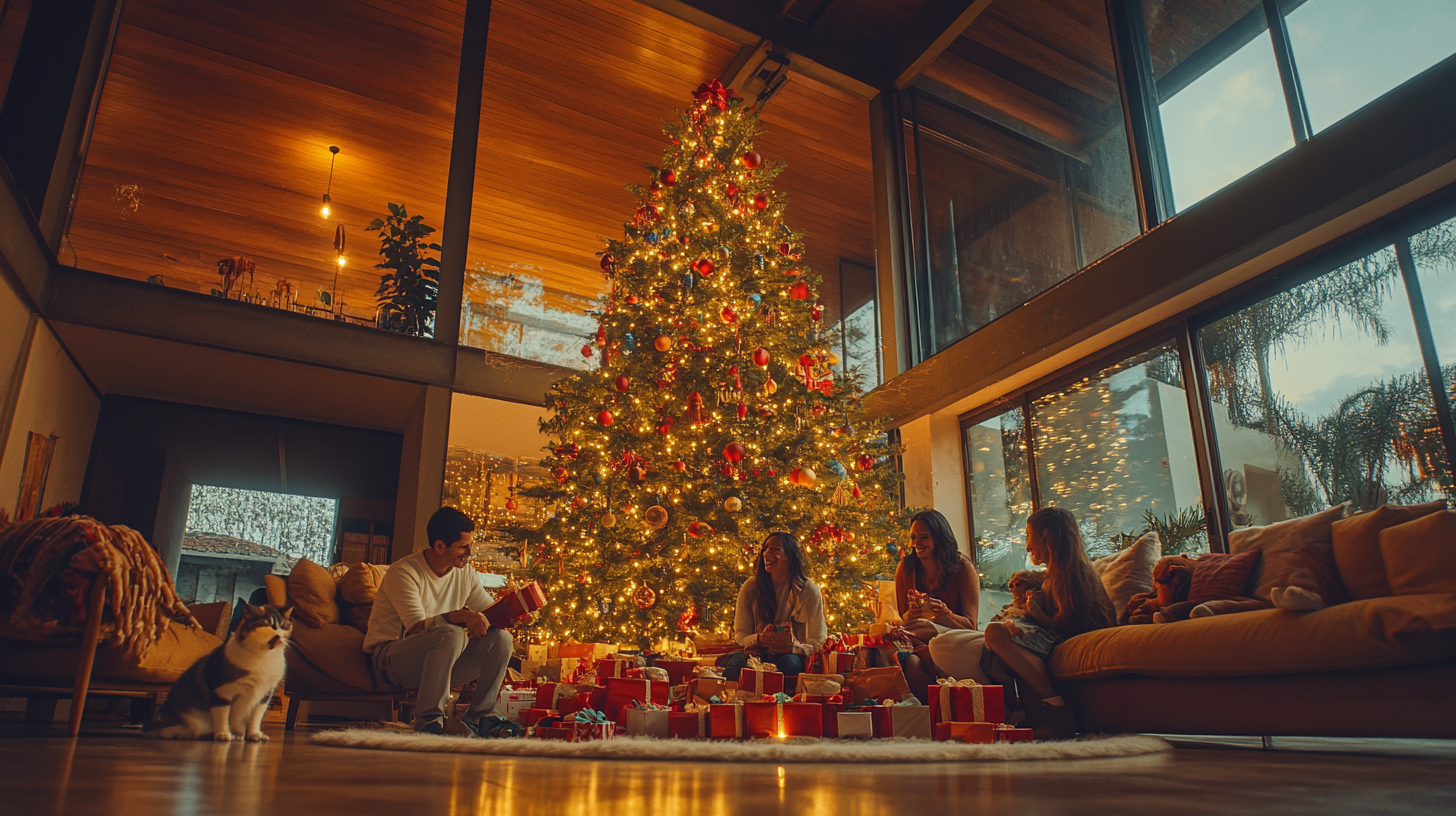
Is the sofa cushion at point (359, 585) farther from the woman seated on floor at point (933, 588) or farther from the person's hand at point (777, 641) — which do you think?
the woman seated on floor at point (933, 588)

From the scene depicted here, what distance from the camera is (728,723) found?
234 centimetres

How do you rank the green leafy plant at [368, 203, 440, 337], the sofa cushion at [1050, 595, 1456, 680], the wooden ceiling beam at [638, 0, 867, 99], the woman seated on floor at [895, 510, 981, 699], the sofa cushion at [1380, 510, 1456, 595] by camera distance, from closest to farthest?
1. the sofa cushion at [1050, 595, 1456, 680]
2. the sofa cushion at [1380, 510, 1456, 595]
3. the woman seated on floor at [895, 510, 981, 699]
4. the green leafy plant at [368, 203, 440, 337]
5. the wooden ceiling beam at [638, 0, 867, 99]

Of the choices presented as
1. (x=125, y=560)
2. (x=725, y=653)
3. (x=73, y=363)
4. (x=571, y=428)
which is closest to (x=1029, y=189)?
(x=571, y=428)

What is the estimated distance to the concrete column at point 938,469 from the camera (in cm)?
639

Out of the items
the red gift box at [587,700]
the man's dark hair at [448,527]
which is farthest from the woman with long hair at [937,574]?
the man's dark hair at [448,527]

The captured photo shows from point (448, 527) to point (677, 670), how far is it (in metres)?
0.99

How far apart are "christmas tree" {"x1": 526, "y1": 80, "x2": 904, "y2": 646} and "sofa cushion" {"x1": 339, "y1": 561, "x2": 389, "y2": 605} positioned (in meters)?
1.16

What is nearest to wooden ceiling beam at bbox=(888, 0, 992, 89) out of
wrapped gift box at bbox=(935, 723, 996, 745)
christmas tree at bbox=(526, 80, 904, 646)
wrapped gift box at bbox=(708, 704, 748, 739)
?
christmas tree at bbox=(526, 80, 904, 646)

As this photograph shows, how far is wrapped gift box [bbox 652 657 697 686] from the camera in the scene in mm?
2875

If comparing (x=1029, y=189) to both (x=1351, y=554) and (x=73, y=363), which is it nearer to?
(x=1351, y=554)

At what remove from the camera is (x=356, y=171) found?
7242mm

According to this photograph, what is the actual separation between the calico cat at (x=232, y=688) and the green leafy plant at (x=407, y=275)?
13.3 ft

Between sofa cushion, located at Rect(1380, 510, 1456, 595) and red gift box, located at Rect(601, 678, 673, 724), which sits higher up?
sofa cushion, located at Rect(1380, 510, 1456, 595)

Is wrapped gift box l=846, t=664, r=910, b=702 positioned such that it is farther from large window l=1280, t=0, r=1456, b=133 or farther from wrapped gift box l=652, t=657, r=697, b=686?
large window l=1280, t=0, r=1456, b=133
